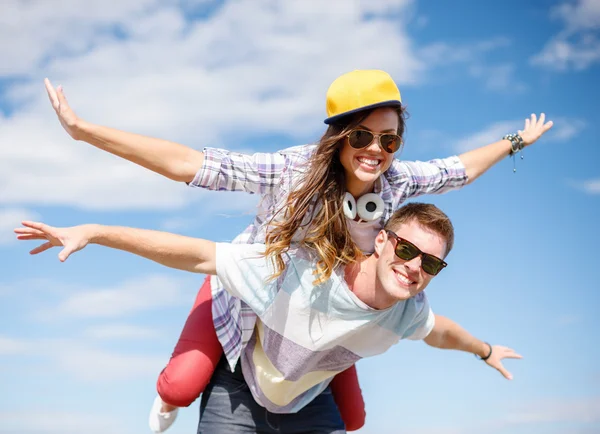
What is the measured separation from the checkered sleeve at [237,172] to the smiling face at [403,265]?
0.78 m

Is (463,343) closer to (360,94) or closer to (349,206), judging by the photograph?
(349,206)

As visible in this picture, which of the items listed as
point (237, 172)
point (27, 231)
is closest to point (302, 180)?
point (237, 172)

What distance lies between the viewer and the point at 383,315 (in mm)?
4449

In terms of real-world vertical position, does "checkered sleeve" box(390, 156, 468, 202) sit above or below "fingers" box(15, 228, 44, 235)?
above

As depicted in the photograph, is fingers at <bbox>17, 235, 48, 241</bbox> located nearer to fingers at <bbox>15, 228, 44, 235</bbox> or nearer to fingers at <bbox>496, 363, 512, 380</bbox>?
fingers at <bbox>15, 228, 44, 235</bbox>

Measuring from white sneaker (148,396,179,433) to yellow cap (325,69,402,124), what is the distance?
2.39 meters

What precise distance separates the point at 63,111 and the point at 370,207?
1976mm

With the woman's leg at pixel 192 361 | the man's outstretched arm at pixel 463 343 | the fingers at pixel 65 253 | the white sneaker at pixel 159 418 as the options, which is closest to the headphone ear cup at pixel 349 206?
the man's outstretched arm at pixel 463 343

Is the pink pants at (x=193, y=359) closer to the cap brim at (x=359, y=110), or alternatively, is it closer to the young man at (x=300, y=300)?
the young man at (x=300, y=300)

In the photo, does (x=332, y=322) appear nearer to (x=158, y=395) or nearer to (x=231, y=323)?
(x=231, y=323)

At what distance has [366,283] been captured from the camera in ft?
14.3

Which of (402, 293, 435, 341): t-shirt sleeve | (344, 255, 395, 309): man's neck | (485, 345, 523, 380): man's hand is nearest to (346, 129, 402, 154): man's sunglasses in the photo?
(344, 255, 395, 309): man's neck

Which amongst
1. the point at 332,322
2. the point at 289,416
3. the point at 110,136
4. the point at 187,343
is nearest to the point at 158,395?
the point at 187,343

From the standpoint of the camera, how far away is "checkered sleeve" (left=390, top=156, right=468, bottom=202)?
4875mm
